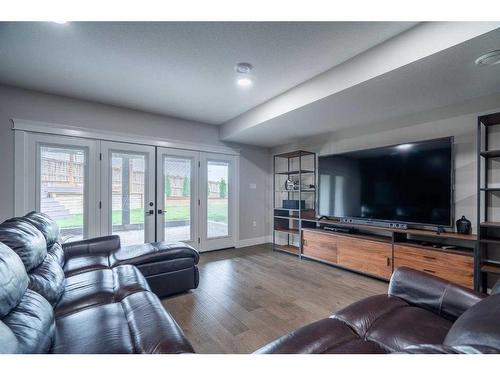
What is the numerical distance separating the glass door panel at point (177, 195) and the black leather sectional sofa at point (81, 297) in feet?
4.85

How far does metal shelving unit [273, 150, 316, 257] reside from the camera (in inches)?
168

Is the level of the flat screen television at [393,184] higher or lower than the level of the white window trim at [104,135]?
lower

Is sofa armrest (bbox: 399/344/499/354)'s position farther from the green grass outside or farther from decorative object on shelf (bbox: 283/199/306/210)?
the green grass outside

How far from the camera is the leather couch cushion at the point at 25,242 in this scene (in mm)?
1424

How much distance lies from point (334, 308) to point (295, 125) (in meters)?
2.57

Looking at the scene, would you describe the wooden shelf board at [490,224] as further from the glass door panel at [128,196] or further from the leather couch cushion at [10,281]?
the glass door panel at [128,196]

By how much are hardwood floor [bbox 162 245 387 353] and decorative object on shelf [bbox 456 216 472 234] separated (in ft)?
3.53

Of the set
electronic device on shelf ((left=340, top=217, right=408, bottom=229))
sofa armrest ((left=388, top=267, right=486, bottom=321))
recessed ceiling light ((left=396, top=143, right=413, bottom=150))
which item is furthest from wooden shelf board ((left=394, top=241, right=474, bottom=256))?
sofa armrest ((left=388, top=267, right=486, bottom=321))

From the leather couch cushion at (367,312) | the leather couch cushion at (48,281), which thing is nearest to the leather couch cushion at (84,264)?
the leather couch cushion at (48,281)

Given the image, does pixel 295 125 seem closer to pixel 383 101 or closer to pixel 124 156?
pixel 383 101

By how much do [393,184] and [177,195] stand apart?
3.42 m

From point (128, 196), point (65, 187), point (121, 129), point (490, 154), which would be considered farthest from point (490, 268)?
point (65, 187)

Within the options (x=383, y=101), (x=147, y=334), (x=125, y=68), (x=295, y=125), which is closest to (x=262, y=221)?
(x=295, y=125)

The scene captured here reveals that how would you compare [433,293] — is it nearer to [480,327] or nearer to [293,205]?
[480,327]
